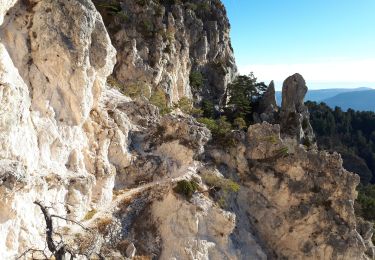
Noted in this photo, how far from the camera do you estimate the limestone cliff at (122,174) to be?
20.4 metres

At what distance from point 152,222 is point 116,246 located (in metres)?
4.10

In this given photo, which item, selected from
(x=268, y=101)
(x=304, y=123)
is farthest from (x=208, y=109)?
(x=304, y=123)

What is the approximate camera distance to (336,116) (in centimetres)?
13312

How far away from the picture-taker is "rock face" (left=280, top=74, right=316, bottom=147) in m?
63.6

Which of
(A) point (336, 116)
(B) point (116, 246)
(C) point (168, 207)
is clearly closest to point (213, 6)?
(C) point (168, 207)

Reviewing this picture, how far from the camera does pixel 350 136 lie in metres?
123

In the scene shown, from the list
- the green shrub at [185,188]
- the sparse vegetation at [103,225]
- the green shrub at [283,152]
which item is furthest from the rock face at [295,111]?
the sparse vegetation at [103,225]

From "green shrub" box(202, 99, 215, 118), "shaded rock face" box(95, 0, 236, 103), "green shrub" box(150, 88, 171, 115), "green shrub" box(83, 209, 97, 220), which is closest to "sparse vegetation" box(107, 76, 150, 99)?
"shaded rock face" box(95, 0, 236, 103)

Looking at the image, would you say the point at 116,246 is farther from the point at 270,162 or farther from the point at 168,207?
the point at 270,162

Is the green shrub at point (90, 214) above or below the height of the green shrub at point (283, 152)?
below

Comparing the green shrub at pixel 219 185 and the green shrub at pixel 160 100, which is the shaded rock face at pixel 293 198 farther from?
the green shrub at pixel 160 100

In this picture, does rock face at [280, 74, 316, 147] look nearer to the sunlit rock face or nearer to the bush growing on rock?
the bush growing on rock

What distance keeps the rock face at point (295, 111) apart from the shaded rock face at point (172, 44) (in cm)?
1284

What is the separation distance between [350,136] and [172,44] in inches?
3370
